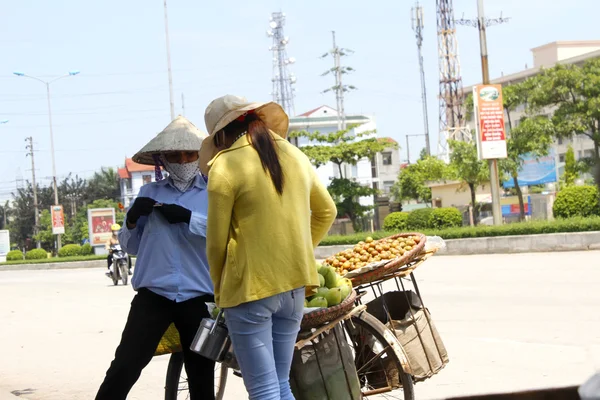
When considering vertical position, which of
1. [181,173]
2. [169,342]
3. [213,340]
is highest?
[181,173]

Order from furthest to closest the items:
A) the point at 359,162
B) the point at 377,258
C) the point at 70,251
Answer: the point at 359,162 < the point at 70,251 < the point at 377,258

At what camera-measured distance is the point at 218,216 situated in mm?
3475

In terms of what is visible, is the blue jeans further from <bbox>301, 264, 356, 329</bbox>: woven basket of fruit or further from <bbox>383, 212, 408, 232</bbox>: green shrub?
<bbox>383, 212, 408, 232</bbox>: green shrub

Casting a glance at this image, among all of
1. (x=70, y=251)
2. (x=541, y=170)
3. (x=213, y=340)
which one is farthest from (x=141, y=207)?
(x=541, y=170)

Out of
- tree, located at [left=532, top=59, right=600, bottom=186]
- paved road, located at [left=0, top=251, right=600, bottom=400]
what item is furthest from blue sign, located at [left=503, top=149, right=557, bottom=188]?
paved road, located at [left=0, top=251, right=600, bottom=400]

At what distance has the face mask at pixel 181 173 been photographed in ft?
15.5

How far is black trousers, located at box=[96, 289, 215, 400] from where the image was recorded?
4414mm

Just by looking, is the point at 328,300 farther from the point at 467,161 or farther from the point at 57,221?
the point at 57,221

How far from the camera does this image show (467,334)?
347 inches

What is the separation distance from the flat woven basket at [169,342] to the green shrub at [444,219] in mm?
24926

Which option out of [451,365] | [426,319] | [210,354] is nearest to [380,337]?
[426,319]

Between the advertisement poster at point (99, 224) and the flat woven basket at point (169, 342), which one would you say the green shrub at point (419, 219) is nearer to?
the advertisement poster at point (99, 224)

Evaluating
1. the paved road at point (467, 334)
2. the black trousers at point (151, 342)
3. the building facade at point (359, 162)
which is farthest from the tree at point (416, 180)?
the black trousers at point (151, 342)

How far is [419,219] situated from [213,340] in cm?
2665
